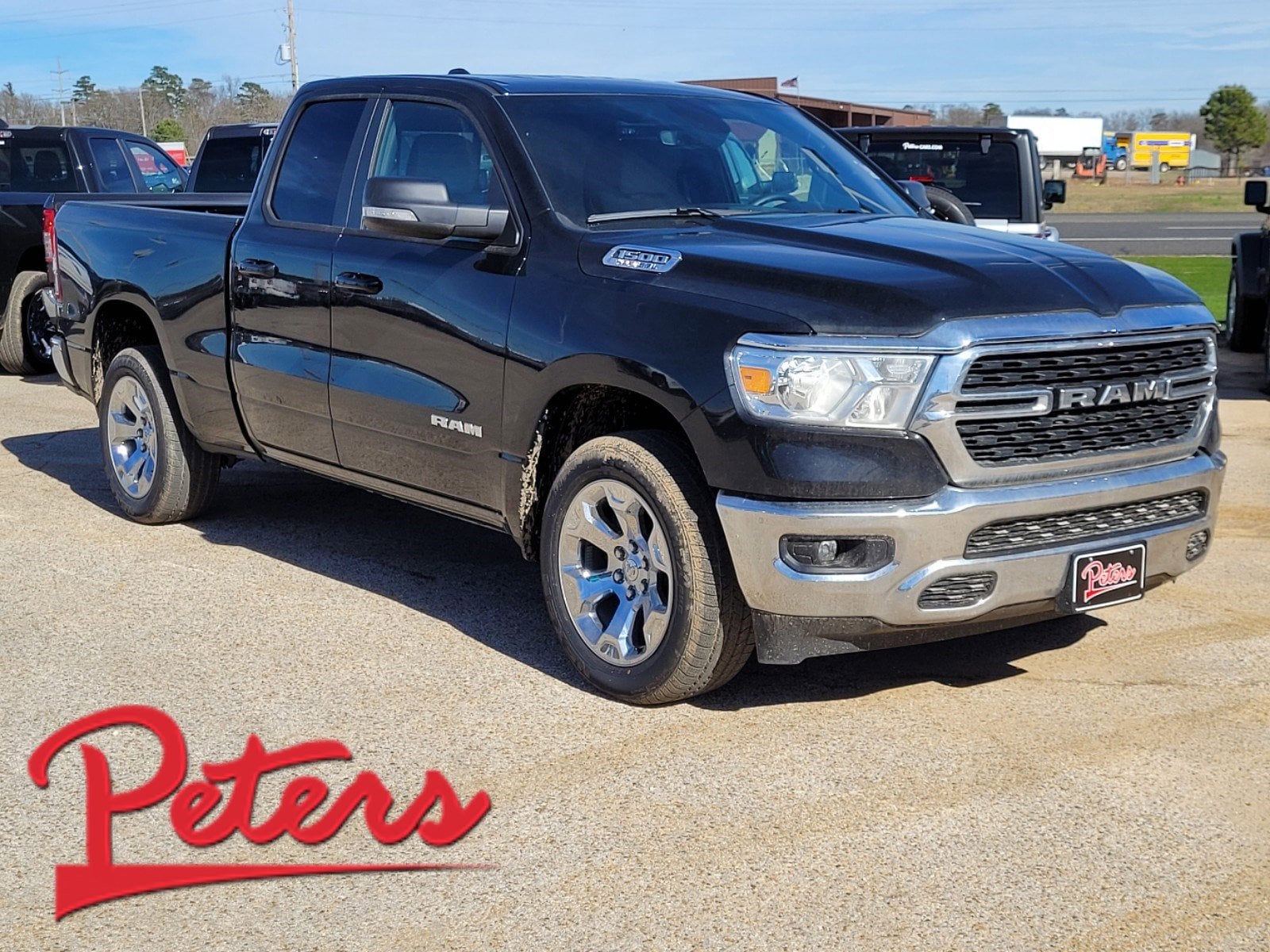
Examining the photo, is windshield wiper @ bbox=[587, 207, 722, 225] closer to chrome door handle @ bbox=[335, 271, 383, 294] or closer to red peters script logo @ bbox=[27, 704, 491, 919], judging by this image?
chrome door handle @ bbox=[335, 271, 383, 294]

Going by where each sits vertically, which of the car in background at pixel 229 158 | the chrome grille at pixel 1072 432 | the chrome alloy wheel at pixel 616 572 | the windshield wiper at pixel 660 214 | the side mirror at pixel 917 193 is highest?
the car in background at pixel 229 158

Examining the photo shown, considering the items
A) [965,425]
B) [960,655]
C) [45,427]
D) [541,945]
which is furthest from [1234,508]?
[45,427]

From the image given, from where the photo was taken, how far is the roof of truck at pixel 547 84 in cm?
558

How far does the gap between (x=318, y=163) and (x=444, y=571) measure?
1743 millimetres

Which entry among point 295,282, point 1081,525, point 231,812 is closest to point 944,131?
point 295,282

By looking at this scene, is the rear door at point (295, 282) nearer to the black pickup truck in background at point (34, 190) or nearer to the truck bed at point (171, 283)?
the truck bed at point (171, 283)

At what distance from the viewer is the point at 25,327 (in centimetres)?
1253

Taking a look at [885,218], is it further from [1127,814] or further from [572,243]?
[1127,814]

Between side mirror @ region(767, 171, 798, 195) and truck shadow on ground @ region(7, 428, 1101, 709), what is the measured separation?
171cm

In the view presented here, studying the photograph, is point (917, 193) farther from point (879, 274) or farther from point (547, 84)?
point (879, 274)

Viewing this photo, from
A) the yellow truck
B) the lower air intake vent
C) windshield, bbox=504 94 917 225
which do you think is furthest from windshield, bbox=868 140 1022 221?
the yellow truck

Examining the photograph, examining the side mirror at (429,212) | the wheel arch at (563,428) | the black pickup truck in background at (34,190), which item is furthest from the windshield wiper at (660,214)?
the black pickup truck in background at (34,190)

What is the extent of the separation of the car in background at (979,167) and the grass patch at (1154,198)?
31.1 metres

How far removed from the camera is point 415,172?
18.7 feet
